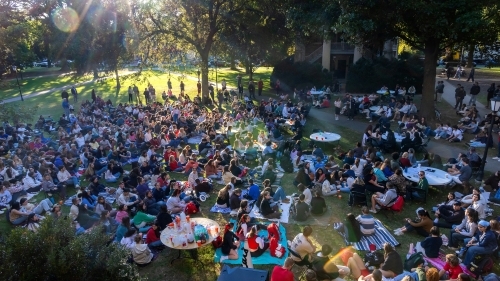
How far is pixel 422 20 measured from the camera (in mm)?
15656

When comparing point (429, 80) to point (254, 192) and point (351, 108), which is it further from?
point (254, 192)

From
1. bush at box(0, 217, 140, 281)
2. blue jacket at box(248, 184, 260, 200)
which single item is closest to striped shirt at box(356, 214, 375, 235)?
blue jacket at box(248, 184, 260, 200)

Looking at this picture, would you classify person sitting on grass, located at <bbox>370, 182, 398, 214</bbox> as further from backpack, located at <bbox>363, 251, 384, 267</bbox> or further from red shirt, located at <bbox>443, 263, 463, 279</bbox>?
red shirt, located at <bbox>443, 263, 463, 279</bbox>

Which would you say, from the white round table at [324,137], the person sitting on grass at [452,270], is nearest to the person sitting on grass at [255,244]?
the person sitting on grass at [452,270]

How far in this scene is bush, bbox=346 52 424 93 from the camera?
2989cm

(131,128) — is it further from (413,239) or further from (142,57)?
(413,239)

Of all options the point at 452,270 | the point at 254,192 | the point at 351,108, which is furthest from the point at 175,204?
the point at 351,108

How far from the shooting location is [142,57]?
2719 centimetres

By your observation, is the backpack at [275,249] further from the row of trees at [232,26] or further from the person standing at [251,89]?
the person standing at [251,89]

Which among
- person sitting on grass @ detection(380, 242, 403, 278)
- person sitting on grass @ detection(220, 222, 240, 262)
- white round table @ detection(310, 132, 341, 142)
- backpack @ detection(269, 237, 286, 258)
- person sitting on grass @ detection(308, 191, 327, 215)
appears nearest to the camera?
person sitting on grass @ detection(380, 242, 403, 278)

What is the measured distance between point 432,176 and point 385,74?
2000 centimetres

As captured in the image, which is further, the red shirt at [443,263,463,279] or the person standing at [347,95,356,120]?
the person standing at [347,95,356,120]

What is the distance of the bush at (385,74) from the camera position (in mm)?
29891

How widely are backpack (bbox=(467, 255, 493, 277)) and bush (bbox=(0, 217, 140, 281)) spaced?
725 cm
